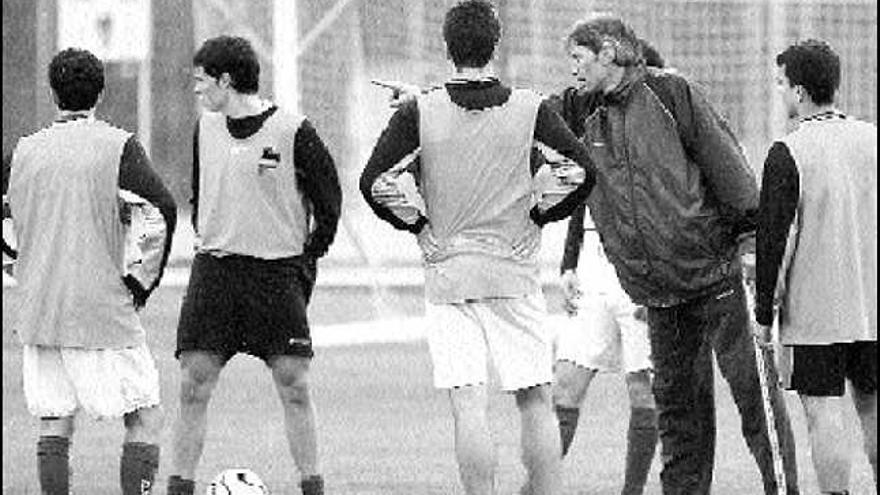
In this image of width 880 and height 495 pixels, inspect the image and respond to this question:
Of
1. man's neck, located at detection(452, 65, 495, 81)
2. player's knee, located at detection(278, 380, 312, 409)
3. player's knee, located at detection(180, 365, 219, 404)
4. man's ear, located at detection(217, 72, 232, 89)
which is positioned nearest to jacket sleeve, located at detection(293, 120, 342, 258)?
man's ear, located at detection(217, 72, 232, 89)

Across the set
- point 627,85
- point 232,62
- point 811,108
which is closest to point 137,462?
point 232,62

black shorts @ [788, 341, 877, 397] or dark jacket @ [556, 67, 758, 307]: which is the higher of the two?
A: dark jacket @ [556, 67, 758, 307]

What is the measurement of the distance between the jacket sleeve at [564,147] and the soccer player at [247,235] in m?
1.06

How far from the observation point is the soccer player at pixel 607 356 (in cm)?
1232

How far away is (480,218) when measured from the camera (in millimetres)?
10539

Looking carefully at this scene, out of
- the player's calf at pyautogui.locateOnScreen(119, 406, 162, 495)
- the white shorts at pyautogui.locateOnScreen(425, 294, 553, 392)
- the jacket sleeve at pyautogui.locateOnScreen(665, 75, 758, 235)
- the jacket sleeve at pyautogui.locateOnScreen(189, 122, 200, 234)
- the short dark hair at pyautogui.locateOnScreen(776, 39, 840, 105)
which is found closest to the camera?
the short dark hair at pyautogui.locateOnScreen(776, 39, 840, 105)

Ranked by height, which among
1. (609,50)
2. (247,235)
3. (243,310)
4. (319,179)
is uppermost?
(609,50)

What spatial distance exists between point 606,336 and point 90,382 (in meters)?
2.71

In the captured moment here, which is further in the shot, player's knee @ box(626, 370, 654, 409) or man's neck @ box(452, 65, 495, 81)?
player's knee @ box(626, 370, 654, 409)

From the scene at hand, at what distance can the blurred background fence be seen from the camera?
25875mm

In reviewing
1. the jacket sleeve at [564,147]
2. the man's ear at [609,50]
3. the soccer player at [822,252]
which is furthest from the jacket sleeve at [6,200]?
the soccer player at [822,252]

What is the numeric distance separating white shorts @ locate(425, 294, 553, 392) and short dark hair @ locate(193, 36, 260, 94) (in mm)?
1269

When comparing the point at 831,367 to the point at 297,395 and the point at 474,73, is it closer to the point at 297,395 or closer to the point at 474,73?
the point at 474,73

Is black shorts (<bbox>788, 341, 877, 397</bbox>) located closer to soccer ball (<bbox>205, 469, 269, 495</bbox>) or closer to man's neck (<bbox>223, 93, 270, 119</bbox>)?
soccer ball (<bbox>205, 469, 269, 495</bbox>)
